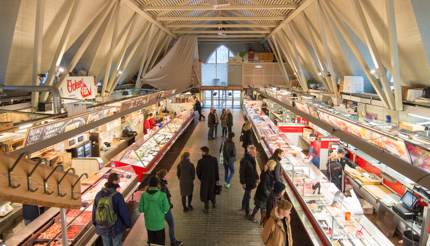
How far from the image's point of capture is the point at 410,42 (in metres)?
7.91

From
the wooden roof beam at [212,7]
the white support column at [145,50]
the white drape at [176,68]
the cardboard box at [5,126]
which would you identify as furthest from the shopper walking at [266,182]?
the white drape at [176,68]

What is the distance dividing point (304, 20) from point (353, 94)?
12.7 ft

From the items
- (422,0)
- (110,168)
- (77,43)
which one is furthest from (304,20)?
(110,168)

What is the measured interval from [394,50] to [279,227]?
20.2 feet

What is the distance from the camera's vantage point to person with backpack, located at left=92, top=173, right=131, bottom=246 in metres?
4.21

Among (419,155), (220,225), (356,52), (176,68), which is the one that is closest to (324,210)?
(419,155)

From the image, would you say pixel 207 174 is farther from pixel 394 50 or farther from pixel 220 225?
pixel 394 50

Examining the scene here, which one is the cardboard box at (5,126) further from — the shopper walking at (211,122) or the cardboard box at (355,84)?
the cardboard box at (355,84)

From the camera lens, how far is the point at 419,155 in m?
4.31

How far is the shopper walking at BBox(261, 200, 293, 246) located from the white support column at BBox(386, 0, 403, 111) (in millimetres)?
→ 5501

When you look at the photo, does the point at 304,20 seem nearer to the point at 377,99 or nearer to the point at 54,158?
the point at 377,99

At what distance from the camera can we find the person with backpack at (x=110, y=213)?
4.21 meters

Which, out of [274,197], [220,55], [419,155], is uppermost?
[220,55]

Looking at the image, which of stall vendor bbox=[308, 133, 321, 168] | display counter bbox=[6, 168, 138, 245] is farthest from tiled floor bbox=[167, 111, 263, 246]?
stall vendor bbox=[308, 133, 321, 168]
